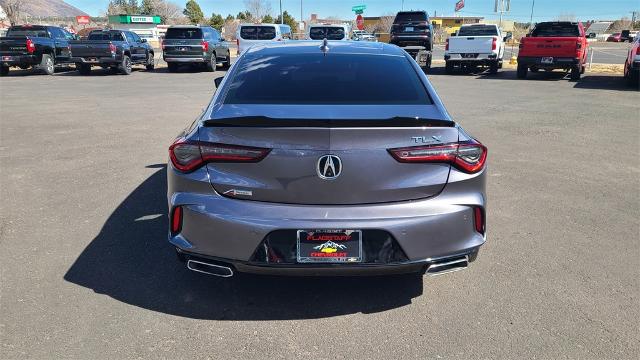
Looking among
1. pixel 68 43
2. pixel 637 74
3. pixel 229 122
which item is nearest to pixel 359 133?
pixel 229 122

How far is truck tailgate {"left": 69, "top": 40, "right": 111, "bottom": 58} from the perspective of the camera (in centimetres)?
2109

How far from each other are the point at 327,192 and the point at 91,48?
2114 centimetres

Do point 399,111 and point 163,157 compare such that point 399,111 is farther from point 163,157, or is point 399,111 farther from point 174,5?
point 174,5

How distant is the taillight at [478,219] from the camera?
3.16m

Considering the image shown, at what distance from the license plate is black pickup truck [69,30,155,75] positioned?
2080 centimetres

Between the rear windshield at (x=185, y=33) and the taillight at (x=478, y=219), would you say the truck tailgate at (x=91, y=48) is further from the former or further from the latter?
the taillight at (x=478, y=219)

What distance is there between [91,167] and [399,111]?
5.08 meters

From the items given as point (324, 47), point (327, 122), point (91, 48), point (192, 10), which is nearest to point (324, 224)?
point (327, 122)

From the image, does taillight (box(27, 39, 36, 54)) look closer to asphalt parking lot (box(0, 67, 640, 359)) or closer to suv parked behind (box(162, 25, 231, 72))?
suv parked behind (box(162, 25, 231, 72))

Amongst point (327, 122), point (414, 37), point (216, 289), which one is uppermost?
point (414, 37)

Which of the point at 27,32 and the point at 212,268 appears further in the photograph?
the point at 27,32

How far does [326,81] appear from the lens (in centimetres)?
387

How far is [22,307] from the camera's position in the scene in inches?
133

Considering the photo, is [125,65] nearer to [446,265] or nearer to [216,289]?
[216,289]
